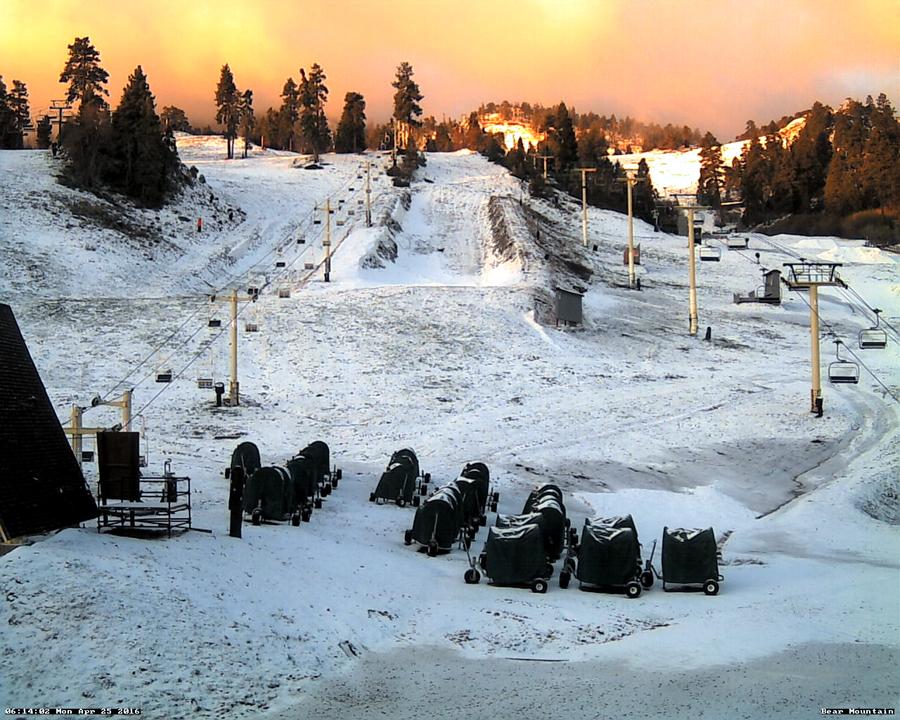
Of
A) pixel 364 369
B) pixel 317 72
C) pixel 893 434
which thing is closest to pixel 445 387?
pixel 364 369

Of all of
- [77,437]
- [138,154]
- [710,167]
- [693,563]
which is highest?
[710,167]

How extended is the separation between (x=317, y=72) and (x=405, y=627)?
123 meters

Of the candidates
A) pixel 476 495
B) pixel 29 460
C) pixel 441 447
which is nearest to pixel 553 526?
pixel 476 495

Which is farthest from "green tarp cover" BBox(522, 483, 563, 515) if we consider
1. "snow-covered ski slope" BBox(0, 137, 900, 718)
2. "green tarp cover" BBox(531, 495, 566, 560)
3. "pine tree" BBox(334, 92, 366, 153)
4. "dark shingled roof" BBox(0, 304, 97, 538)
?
"pine tree" BBox(334, 92, 366, 153)

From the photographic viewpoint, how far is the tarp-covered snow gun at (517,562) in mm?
19625

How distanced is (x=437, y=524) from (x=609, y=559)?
178 inches

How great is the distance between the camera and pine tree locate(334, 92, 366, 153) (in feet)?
445

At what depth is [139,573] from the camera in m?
15.0

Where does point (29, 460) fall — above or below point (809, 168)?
below

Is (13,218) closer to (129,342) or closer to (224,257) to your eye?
(224,257)

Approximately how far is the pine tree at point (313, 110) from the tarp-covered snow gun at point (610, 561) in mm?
107009

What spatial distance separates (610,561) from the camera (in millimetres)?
19531

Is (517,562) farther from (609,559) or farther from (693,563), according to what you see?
(693,563)

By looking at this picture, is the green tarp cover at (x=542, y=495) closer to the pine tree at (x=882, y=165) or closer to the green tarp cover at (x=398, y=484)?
the green tarp cover at (x=398, y=484)
